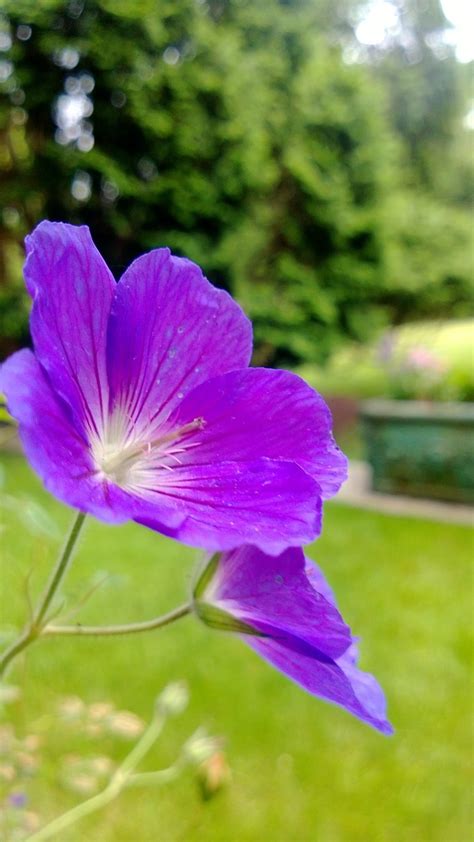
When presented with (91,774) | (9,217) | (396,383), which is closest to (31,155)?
(9,217)

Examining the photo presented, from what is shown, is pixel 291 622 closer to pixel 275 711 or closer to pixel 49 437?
pixel 49 437

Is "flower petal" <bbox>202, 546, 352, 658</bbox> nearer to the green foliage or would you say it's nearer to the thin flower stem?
the thin flower stem

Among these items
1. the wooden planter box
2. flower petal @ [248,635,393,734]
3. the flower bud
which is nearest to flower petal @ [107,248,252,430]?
flower petal @ [248,635,393,734]

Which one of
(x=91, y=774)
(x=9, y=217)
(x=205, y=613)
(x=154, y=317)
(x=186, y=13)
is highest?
(x=186, y=13)

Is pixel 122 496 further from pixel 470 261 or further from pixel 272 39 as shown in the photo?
pixel 470 261

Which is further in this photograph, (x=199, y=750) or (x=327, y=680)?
(x=199, y=750)

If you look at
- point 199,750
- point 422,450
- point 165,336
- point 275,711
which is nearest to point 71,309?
point 165,336
